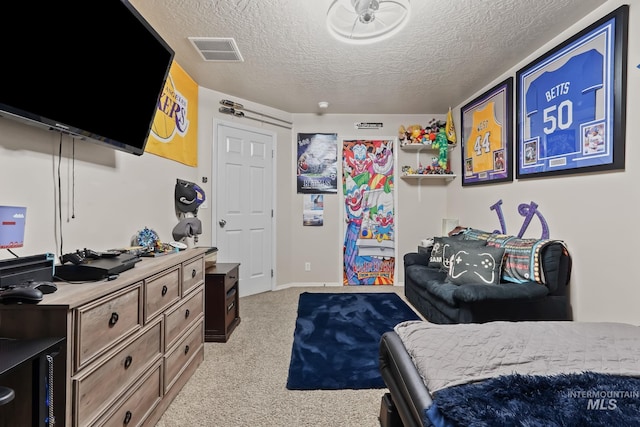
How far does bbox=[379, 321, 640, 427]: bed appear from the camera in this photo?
2.53 feet

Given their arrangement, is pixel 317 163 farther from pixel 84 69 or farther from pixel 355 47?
pixel 84 69

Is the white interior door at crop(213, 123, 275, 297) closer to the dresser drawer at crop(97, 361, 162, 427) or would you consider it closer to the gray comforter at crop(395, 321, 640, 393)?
the dresser drawer at crop(97, 361, 162, 427)

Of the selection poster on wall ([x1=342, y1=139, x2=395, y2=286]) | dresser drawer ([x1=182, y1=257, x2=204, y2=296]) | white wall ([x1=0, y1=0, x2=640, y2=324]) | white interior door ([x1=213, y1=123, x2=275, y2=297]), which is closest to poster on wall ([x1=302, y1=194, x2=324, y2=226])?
poster on wall ([x1=342, y1=139, x2=395, y2=286])

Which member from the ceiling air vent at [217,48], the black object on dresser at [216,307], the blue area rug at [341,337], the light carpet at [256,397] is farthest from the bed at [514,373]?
the ceiling air vent at [217,48]

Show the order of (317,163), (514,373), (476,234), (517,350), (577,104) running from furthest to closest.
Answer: (317,163)
(476,234)
(577,104)
(517,350)
(514,373)

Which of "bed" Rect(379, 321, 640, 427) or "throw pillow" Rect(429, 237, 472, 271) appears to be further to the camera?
"throw pillow" Rect(429, 237, 472, 271)

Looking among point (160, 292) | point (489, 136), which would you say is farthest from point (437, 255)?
point (160, 292)

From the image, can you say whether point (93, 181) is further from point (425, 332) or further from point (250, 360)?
point (425, 332)

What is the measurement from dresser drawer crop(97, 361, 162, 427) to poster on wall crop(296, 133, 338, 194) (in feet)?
9.93

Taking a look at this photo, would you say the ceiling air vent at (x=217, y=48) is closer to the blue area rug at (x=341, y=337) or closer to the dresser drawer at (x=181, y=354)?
the dresser drawer at (x=181, y=354)

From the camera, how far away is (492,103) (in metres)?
3.11

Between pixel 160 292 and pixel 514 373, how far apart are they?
5.26ft

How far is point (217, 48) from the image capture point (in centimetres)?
244

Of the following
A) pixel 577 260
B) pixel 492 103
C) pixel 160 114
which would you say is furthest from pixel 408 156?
pixel 160 114
